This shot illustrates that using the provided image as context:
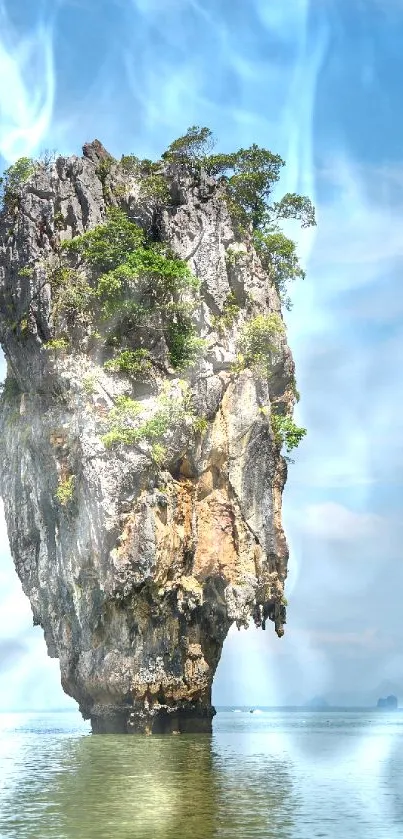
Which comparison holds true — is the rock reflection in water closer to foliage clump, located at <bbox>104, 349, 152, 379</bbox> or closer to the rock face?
the rock face

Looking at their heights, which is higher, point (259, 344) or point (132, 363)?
point (259, 344)

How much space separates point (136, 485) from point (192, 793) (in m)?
12.1

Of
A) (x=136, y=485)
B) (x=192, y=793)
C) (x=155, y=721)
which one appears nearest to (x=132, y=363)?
(x=136, y=485)

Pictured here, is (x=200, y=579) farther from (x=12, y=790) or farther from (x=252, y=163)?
(x=252, y=163)

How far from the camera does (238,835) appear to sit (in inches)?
565

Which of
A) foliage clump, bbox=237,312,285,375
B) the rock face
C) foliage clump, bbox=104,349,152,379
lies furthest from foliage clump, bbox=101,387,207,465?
foliage clump, bbox=237,312,285,375

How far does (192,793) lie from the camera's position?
60.3 ft

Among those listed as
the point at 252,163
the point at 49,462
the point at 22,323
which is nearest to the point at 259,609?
the point at 49,462

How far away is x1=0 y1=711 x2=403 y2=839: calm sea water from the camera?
15.0 metres

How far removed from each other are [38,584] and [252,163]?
1754 cm

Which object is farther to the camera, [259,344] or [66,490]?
[259,344]

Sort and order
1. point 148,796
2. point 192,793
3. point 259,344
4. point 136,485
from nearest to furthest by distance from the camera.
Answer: point 148,796, point 192,793, point 136,485, point 259,344

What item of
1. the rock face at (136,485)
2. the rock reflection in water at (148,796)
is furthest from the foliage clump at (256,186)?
the rock reflection in water at (148,796)

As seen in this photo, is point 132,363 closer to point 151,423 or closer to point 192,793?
point 151,423
